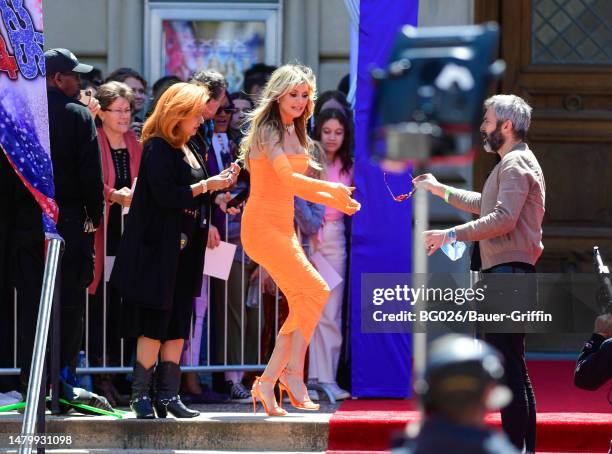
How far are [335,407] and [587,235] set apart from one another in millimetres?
2834

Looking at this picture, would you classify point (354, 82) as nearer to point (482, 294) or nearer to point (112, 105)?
point (112, 105)

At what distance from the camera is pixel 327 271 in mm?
8078

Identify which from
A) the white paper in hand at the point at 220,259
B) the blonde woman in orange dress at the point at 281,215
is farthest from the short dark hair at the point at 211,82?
the white paper in hand at the point at 220,259

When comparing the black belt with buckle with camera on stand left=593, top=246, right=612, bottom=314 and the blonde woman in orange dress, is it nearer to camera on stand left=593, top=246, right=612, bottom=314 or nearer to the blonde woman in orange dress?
the blonde woman in orange dress

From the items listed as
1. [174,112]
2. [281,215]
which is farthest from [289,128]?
[174,112]

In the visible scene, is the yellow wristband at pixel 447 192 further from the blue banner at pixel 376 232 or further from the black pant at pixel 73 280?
the black pant at pixel 73 280

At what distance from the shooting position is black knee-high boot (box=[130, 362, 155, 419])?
7.25m

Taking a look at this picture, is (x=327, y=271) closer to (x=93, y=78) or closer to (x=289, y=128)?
(x=289, y=128)

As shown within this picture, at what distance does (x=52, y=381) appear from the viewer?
23.6ft

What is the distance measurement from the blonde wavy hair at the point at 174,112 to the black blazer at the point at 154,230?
0.05 meters

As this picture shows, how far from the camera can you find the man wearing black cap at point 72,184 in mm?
7238

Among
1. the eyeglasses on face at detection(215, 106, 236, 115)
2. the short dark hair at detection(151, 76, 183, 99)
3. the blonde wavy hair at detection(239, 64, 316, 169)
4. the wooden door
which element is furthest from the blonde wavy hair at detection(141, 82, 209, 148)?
the wooden door

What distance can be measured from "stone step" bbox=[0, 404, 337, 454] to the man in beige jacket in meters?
1.19

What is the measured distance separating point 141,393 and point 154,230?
2.84ft
